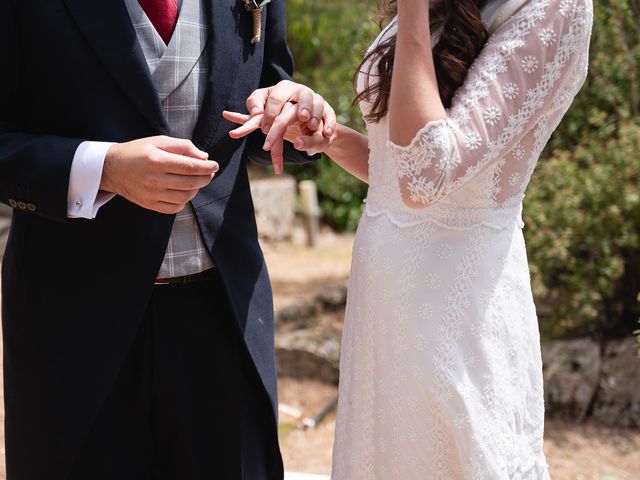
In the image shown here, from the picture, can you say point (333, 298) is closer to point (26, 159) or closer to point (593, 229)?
Result: point (593, 229)

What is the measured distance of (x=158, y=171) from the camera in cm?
164

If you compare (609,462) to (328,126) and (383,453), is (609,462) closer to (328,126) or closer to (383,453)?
(383,453)

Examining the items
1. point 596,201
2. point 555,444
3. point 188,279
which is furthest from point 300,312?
point 188,279

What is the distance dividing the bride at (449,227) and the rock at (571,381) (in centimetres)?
292

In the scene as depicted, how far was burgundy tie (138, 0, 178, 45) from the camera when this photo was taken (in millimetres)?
1855

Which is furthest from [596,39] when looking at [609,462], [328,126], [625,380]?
[328,126]

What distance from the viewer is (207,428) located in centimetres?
200

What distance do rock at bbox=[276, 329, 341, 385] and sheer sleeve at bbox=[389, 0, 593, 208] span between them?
3.91 metres

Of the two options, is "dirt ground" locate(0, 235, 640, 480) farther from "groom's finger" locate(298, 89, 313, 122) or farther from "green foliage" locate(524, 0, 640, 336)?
"groom's finger" locate(298, 89, 313, 122)

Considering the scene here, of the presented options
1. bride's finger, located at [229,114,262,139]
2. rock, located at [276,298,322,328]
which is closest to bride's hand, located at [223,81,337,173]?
bride's finger, located at [229,114,262,139]

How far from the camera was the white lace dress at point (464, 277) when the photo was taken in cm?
175

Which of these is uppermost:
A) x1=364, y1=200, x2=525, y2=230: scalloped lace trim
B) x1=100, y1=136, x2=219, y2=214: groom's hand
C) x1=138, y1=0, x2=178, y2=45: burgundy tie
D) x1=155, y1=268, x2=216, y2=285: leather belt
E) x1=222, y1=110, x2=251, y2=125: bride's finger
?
x1=138, y1=0, x2=178, y2=45: burgundy tie

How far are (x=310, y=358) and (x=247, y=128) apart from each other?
13.1 ft

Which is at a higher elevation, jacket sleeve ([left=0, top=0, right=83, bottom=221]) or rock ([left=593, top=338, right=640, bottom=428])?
jacket sleeve ([left=0, top=0, right=83, bottom=221])
